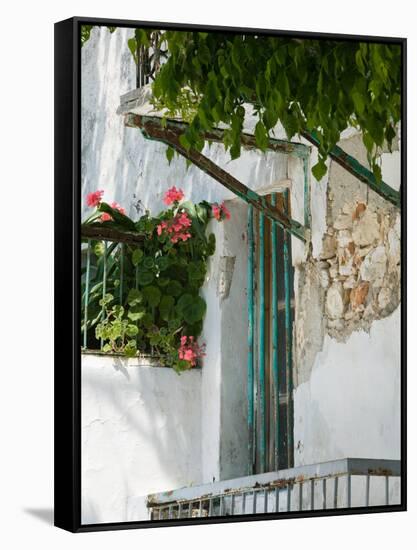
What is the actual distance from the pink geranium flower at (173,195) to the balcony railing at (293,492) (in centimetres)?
134

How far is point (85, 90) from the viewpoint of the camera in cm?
627

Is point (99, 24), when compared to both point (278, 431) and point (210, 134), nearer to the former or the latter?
point (210, 134)

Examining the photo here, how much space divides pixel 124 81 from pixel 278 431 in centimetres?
183

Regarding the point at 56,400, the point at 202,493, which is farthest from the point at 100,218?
the point at 202,493

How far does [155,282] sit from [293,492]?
1.23m

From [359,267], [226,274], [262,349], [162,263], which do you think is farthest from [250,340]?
[359,267]

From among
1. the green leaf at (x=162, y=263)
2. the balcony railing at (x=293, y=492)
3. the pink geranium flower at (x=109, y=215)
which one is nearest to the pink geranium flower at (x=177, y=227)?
the green leaf at (x=162, y=263)

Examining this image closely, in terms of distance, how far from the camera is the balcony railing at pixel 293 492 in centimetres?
654

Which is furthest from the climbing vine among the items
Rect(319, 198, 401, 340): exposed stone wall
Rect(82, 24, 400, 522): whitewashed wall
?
Rect(319, 198, 401, 340): exposed stone wall

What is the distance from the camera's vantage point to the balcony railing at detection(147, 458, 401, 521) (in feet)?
21.5

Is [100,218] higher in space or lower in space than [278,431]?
higher

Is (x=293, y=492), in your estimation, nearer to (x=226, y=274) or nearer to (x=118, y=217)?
(x=226, y=274)

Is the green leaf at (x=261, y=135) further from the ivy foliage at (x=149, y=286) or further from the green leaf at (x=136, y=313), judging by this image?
the green leaf at (x=136, y=313)

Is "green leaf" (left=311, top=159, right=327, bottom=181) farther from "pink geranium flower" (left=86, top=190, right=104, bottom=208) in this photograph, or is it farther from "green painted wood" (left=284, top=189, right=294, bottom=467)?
"pink geranium flower" (left=86, top=190, right=104, bottom=208)
